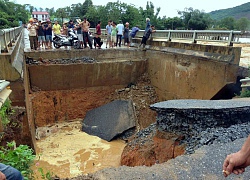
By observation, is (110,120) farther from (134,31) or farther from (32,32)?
(134,31)

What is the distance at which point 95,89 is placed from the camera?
1115cm

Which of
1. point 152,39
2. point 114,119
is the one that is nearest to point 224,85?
point 114,119

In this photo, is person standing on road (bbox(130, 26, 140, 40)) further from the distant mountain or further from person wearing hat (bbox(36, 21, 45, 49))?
the distant mountain

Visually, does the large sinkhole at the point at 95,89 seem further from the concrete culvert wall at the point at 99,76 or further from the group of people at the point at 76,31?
the group of people at the point at 76,31

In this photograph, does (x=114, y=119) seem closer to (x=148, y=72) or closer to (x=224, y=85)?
(x=148, y=72)

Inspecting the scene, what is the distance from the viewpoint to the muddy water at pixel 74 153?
6.79m

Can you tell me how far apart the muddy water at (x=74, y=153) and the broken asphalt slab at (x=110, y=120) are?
0.34 meters

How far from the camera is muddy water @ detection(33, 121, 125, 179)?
6785 mm

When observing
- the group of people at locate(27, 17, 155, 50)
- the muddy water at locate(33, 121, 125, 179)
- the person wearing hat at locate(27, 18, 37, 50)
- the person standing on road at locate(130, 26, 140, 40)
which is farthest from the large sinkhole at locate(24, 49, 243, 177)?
the person standing on road at locate(130, 26, 140, 40)

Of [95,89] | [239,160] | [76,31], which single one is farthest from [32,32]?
[239,160]

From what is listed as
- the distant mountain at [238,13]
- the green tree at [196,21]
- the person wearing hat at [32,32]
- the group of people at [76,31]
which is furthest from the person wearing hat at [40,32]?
the distant mountain at [238,13]

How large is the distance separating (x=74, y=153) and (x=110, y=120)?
2.34 meters

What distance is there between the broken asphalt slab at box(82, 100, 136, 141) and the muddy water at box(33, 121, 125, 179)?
34 centimetres

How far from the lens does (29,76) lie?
9.87 metres
